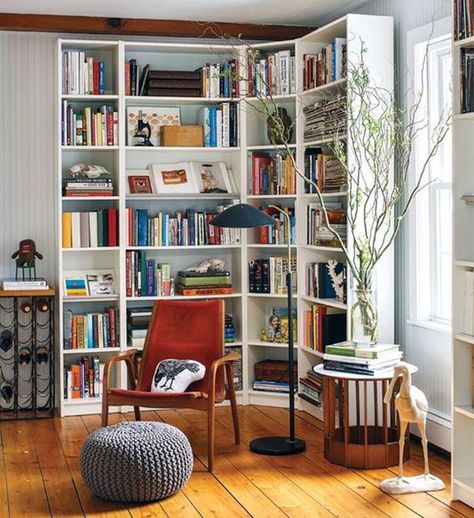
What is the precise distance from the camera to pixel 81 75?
6.22 m

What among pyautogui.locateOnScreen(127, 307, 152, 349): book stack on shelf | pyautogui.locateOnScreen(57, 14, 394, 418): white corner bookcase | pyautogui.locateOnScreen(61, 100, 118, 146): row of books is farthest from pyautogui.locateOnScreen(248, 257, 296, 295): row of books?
pyautogui.locateOnScreen(61, 100, 118, 146): row of books

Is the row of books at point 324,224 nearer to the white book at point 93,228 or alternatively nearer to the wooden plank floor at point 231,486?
the wooden plank floor at point 231,486

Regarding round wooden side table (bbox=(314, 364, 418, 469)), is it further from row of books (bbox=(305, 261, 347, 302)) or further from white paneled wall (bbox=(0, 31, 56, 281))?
white paneled wall (bbox=(0, 31, 56, 281))

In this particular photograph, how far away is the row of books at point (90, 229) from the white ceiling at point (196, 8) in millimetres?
1346

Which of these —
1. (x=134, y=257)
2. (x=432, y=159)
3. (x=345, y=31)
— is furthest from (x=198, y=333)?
(x=345, y=31)

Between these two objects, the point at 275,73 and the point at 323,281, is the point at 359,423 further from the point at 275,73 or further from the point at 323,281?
the point at 275,73

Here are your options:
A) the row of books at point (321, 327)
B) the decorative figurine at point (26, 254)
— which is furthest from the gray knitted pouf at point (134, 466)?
the decorative figurine at point (26, 254)

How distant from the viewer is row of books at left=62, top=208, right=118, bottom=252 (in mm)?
6219

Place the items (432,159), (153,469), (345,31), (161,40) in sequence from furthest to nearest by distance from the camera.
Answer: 1. (161,40)
2. (345,31)
3. (432,159)
4. (153,469)

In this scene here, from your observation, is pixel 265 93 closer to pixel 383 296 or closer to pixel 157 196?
pixel 157 196

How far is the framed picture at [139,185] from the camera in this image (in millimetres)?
6387

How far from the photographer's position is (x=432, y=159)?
5355 mm

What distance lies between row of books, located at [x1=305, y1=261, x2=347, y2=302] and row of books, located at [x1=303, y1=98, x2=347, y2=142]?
837mm

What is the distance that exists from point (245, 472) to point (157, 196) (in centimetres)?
223
